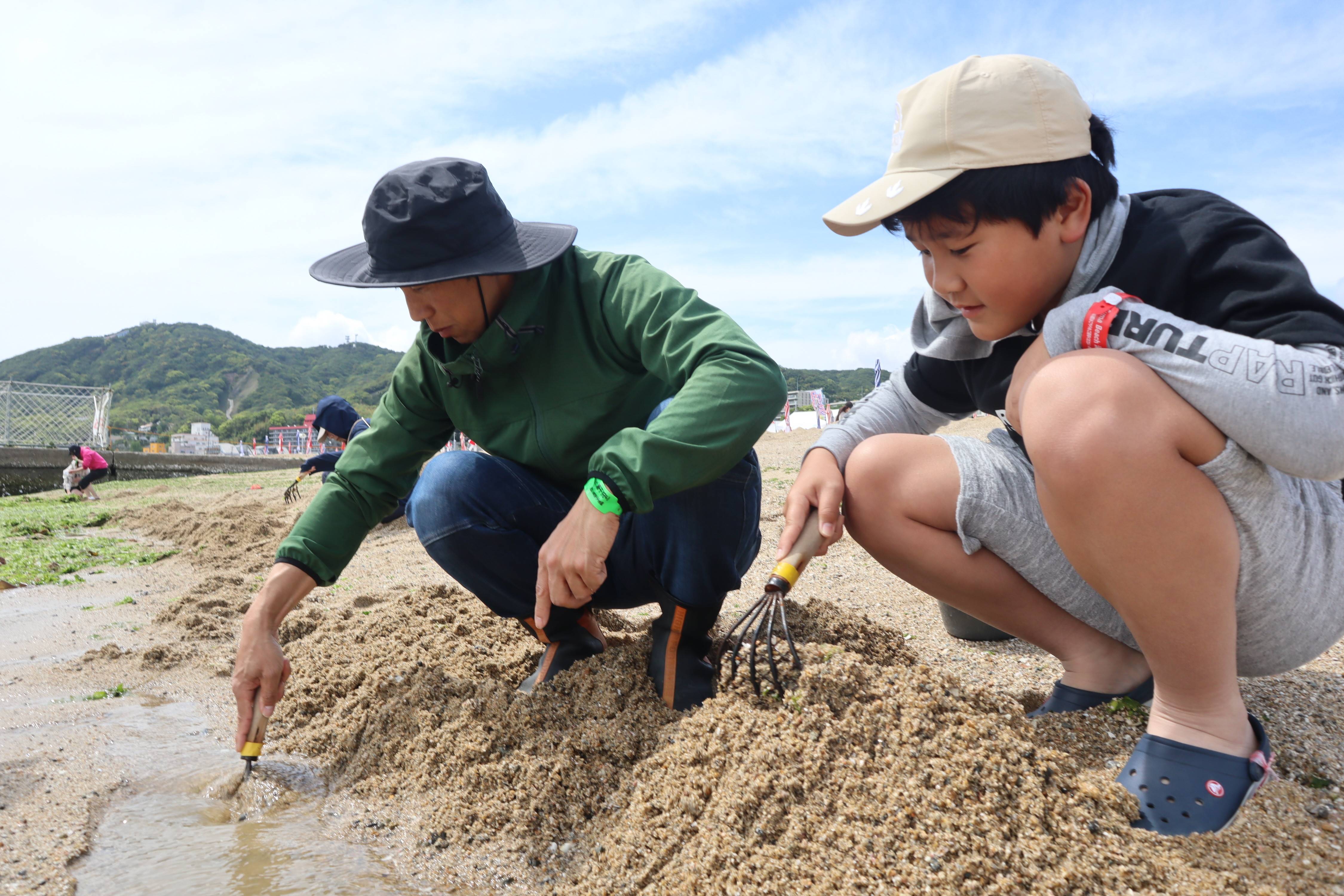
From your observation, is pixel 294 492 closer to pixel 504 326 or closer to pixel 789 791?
pixel 504 326

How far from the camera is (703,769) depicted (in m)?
1.41

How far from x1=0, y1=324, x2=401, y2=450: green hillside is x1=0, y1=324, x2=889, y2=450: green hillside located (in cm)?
14

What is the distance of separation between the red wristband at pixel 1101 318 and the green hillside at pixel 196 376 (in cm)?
6680

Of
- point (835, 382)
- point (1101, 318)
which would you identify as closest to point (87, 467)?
point (1101, 318)

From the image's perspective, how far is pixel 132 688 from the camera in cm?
260

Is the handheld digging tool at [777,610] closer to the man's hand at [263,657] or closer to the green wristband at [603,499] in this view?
the green wristband at [603,499]

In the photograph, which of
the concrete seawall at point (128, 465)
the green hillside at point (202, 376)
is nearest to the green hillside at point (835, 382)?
the green hillside at point (202, 376)

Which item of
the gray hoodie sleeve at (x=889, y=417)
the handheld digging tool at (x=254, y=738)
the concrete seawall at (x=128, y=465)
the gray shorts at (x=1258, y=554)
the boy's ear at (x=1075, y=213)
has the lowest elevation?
the concrete seawall at (x=128, y=465)

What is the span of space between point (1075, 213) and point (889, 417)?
64 cm

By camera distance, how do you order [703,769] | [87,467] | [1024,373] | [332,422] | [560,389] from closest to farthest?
[703,769], [1024,373], [560,389], [332,422], [87,467]

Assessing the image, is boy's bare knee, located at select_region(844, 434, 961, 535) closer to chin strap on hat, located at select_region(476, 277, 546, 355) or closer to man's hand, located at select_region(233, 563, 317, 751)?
chin strap on hat, located at select_region(476, 277, 546, 355)

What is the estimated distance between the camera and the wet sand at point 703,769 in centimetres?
115

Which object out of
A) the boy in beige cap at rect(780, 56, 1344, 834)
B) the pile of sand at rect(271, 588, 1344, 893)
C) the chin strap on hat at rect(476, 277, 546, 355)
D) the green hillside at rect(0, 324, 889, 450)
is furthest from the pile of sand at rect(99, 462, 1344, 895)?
the green hillside at rect(0, 324, 889, 450)

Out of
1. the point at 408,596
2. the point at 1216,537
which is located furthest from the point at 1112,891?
the point at 408,596
